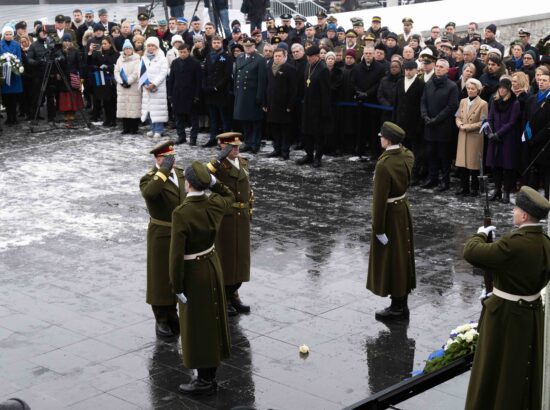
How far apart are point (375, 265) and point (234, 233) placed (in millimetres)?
1374

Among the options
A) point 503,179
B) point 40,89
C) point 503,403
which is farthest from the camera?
point 40,89

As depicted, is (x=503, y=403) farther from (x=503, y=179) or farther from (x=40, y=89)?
(x=40, y=89)

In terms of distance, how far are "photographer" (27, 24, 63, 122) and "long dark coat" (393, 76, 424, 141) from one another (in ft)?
23.6

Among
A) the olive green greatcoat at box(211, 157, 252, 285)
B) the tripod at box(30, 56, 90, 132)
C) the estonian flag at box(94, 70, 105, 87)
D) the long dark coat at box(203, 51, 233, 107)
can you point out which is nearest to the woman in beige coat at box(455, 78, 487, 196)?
the long dark coat at box(203, 51, 233, 107)

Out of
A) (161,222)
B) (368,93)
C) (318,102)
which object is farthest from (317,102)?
(161,222)

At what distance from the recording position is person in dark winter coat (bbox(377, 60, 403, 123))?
15.9 meters

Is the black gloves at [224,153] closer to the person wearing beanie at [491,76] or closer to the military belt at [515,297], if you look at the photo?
the military belt at [515,297]

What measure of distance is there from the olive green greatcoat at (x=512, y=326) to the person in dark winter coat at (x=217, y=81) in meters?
11.1

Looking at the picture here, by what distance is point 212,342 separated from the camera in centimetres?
825

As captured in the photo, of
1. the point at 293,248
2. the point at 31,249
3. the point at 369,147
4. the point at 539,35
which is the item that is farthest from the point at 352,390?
the point at 539,35

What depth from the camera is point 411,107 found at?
15234 mm

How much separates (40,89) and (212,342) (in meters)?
12.7

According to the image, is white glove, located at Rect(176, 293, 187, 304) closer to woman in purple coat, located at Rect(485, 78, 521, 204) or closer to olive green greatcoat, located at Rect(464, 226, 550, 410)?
olive green greatcoat, located at Rect(464, 226, 550, 410)

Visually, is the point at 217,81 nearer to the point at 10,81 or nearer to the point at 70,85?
→ the point at 70,85
